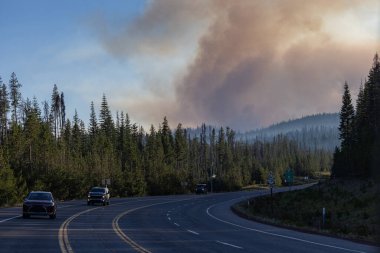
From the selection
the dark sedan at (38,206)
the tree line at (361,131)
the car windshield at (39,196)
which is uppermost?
the tree line at (361,131)

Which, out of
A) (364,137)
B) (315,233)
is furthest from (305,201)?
(315,233)

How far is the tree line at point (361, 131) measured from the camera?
3123 inches

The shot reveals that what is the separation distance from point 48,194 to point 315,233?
15.2 meters

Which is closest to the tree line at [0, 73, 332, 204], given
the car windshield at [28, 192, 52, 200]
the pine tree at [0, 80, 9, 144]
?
the pine tree at [0, 80, 9, 144]

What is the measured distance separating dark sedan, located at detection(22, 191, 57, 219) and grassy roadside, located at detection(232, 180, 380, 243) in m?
13.8

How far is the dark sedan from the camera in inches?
1254

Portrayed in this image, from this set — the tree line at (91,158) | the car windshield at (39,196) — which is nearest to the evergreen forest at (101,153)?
the tree line at (91,158)

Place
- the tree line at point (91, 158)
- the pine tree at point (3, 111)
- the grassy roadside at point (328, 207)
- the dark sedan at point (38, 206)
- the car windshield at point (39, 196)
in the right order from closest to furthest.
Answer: the dark sedan at point (38, 206), the car windshield at point (39, 196), the grassy roadside at point (328, 207), the tree line at point (91, 158), the pine tree at point (3, 111)

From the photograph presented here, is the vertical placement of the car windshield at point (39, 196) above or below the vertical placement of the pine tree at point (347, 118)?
below

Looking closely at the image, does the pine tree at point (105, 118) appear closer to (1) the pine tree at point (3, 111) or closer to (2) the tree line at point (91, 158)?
(2) the tree line at point (91, 158)

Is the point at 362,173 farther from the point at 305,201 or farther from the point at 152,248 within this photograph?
the point at 152,248

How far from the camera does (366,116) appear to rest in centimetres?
9275

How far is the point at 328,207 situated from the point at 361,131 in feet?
127

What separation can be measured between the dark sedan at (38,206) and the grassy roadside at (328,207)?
45.3 feet
